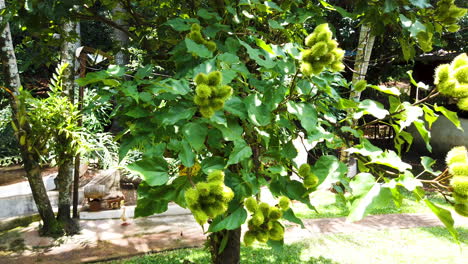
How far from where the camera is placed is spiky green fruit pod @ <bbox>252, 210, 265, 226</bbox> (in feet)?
A: 3.63

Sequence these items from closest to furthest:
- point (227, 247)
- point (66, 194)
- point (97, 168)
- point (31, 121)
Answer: point (227, 247) < point (31, 121) < point (66, 194) < point (97, 168)

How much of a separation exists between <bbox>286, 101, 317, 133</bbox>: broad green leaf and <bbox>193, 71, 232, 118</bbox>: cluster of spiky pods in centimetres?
26

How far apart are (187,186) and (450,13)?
4.29 ft

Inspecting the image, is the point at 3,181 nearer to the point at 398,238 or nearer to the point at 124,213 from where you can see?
the point at 124,213

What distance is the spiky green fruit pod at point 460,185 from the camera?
2.94 ft

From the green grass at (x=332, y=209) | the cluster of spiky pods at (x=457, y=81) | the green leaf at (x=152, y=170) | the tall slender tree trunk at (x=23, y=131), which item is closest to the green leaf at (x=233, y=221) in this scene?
the green leaf at (x=152, y=170)

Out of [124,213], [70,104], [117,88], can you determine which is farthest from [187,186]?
[124,213]

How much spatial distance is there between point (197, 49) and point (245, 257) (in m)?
3.30

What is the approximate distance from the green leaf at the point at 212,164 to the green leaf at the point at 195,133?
10 cm

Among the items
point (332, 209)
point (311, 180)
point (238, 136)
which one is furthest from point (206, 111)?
point (332, 209)

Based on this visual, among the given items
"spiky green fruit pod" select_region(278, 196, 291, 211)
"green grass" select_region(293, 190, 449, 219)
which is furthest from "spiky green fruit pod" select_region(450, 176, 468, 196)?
"green grass" select_region(293, 190, 449, 219)

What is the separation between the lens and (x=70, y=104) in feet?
15.3

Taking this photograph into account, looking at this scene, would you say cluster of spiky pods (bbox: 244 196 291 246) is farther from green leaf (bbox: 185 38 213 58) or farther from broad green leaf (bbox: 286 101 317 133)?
green leaf (bbox: 185 38 213 58)

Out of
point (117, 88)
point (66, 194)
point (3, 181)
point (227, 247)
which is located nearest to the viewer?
point (117, 88)
